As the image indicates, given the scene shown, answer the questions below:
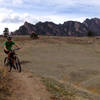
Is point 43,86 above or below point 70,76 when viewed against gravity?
above

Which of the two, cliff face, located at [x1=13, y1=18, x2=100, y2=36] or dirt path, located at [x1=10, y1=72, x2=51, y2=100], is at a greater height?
cliff face, located at [x1=13, y1=18, x2=100, y2=36]

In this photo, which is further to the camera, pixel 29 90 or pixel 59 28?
pixel 59 28

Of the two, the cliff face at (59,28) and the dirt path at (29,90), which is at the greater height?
the cliff face at (59,28)

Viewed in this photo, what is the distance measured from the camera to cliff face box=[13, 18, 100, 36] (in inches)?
3868

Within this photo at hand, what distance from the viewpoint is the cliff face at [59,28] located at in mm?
98250

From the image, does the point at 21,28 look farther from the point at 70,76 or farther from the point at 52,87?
the point at 52,87

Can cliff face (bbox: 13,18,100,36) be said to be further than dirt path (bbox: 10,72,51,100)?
Yes

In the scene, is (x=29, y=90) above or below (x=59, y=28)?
below

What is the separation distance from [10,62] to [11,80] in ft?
9.61

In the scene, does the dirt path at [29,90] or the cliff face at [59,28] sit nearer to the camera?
the dirt path at [29,90]

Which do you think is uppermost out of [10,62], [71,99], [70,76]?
[10,62]

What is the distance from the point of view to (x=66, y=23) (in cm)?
10962

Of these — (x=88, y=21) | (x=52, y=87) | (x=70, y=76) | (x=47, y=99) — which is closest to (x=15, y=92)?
(x=47, y=99)

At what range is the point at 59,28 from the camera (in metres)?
106
